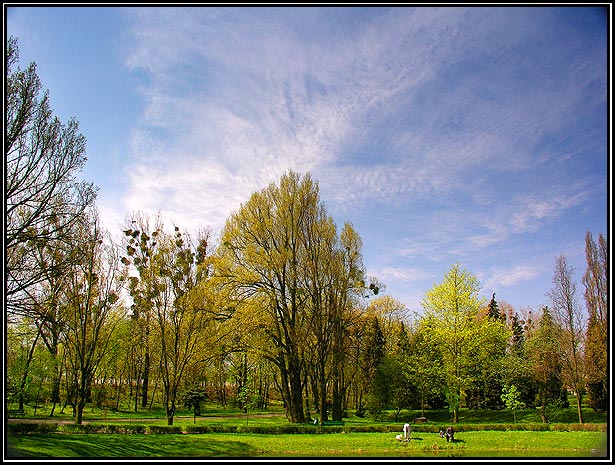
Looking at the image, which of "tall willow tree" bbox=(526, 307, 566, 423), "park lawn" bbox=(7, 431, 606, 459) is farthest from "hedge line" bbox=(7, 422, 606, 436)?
"tall willow tree" bbox=(526, 307, 566, 423)

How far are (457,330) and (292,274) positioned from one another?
54.7ft

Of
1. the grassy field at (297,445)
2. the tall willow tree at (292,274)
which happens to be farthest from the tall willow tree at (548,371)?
the tall willow tree at (292,274)

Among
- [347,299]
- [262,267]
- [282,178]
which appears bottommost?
[347,299]

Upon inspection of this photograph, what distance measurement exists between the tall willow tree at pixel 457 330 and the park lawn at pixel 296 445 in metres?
13.4

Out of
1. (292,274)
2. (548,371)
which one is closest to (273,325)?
(292,274)

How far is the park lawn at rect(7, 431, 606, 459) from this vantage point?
17938 millimetres

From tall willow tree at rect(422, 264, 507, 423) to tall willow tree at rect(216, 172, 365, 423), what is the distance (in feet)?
34.0

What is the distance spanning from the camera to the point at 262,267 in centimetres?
3039

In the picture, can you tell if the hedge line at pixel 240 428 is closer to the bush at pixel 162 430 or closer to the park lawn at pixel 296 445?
the bush at pixel 162 430

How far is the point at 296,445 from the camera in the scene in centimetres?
2062

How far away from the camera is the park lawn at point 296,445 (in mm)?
17938

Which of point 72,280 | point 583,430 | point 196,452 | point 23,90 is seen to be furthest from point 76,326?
point 583,430

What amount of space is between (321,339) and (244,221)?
33.8 feet
